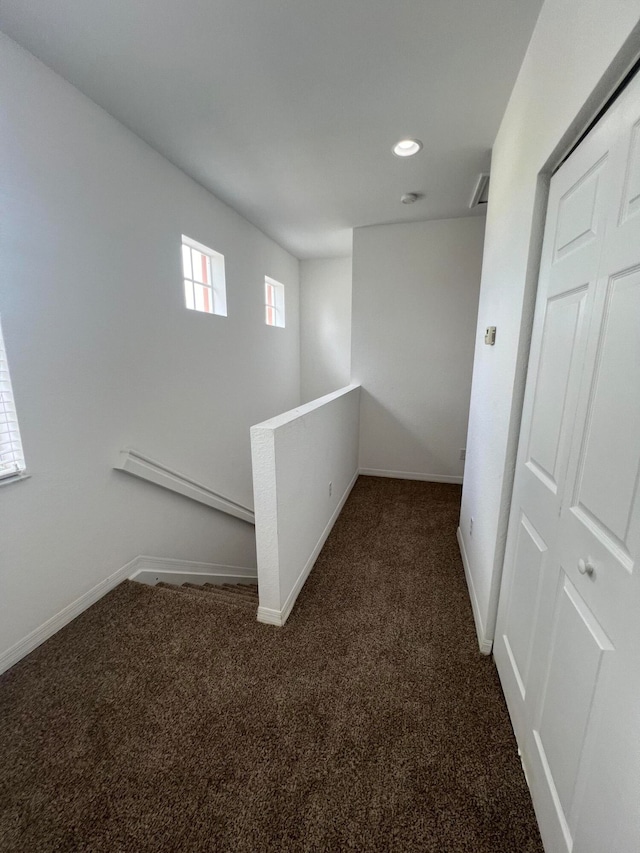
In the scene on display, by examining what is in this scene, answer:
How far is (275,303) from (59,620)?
3.77m

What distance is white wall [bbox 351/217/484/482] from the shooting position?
3.32 metres

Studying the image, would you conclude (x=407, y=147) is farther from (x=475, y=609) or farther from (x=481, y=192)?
(x=475, y=609)

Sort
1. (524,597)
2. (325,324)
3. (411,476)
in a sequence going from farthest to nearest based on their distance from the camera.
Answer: (325,324), (411,476), (524,597)

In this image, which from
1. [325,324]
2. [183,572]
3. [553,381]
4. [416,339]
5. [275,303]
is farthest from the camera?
[325,324]

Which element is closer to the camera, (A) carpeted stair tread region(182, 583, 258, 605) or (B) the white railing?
(B) the white railing

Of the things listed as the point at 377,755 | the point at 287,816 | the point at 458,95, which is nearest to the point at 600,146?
the point at 458,95

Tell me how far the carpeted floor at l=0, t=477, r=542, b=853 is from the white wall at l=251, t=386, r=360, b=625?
0.19 meters

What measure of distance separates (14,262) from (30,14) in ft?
3.08

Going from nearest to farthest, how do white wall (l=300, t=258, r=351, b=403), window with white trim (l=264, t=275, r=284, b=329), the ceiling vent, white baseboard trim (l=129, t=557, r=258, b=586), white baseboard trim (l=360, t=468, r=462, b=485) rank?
white baseboard trim (l=129, t=557, r=258, b=586) < the ceiling vent < white baseboard trim (l=360, t=468, r=462, b=485) < window with white trim (l=264, t=275, r=284, b=329) < white wall (l=300, t=258, r=351, b=403)

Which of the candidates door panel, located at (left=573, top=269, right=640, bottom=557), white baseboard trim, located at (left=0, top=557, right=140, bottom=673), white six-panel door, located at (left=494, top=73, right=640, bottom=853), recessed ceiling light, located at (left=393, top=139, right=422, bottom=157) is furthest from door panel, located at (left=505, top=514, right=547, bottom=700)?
recessed ceiling light, located at (left=393, top=139, right=422, bottom=157)

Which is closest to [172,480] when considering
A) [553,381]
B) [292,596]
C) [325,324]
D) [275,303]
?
[292,596]

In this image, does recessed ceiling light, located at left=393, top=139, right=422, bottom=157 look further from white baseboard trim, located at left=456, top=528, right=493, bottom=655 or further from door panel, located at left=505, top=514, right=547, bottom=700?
white baseboard trim, located at left=456, top=528, right=493, bottom=655

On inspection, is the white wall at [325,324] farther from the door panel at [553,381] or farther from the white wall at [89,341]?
the door panel at [553,381]

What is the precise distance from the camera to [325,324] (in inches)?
191
